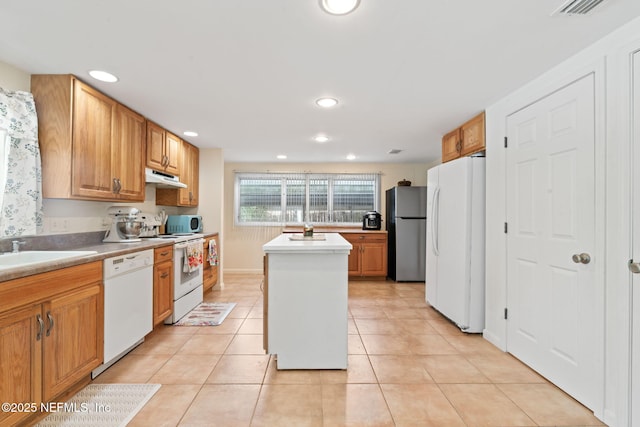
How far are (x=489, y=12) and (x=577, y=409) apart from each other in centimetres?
232

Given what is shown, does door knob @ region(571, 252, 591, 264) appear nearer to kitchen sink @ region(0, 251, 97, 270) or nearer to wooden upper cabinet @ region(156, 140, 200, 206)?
kitchen sink @ region(0, 251, 97, 270)

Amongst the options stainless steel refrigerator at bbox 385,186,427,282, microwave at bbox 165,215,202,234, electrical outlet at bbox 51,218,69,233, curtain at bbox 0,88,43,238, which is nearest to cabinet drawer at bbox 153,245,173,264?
electrical outlet at bbox 51,218,69,233

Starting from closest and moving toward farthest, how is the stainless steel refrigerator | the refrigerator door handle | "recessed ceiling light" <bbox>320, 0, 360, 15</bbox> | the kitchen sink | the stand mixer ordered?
"recessed ceiling light" <bbox>320, 0, 360, 15</bbox> < the kitchen sink < the stand mixer < the refrigerator door handle < the stainless steel refrigerator

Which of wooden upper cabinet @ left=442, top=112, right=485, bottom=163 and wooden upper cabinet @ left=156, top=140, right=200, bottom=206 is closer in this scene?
wooden upper cabinet @ left=442, top=112, right=485, bottom=163

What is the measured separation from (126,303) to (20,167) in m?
1.20

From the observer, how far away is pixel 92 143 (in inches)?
96.9

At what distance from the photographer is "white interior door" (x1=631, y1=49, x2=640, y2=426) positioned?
1.56 metres

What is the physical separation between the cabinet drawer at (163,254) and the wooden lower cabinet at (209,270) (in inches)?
36.3

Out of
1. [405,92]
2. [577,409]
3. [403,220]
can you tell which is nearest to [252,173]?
[403,220]

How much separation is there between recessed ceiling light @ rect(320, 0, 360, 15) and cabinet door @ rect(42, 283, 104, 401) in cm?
217

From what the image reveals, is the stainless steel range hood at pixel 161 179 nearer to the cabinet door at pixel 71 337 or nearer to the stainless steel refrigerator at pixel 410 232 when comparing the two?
the cabinet door at pixel 71 337

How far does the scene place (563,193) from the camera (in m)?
2.01

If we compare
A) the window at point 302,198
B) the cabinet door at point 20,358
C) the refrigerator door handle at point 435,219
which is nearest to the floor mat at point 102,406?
the cabinet door at point 20,358

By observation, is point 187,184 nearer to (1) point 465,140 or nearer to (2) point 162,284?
(2) point 162,284
